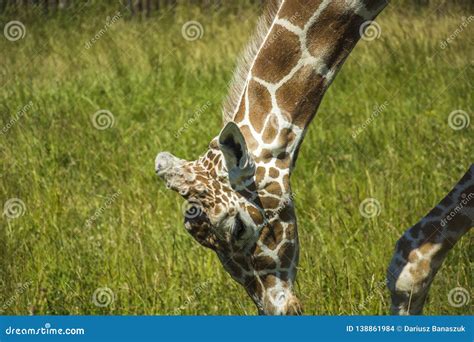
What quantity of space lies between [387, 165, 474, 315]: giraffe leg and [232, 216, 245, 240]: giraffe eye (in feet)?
4.02

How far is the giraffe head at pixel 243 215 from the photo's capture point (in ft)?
14.0

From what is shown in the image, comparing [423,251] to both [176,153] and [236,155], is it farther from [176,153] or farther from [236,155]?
[176,153]

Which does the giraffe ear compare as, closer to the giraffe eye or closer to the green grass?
the giraffe eye

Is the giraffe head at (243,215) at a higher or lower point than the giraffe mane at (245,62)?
lower

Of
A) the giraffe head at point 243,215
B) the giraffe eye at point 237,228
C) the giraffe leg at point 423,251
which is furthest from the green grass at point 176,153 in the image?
the giraffe eye at point 237,228

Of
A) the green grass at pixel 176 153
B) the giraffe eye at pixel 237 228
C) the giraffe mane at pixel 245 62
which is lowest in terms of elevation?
the green grass at pixel 176 153

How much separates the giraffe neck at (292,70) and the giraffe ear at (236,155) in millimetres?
111

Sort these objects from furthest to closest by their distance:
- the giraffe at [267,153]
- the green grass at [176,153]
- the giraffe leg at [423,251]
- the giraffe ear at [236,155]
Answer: the green grass at [176,153]
the giraffe leg at [423,251]
the giraffe at [267,153]
the giraffe ear at [236,155]

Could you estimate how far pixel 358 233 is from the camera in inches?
251

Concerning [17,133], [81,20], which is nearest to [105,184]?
[17,133]

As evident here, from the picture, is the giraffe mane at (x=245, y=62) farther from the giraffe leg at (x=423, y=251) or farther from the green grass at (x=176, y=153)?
the green grass at (x=176, y=153)

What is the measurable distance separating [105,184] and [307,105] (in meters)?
3.48

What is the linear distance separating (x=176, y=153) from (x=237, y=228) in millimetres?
4103

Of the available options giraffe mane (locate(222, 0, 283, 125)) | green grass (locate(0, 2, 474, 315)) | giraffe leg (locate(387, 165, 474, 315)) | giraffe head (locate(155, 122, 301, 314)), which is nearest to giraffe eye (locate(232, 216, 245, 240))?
giraffe head (locate(155, 122, 301, 314))
